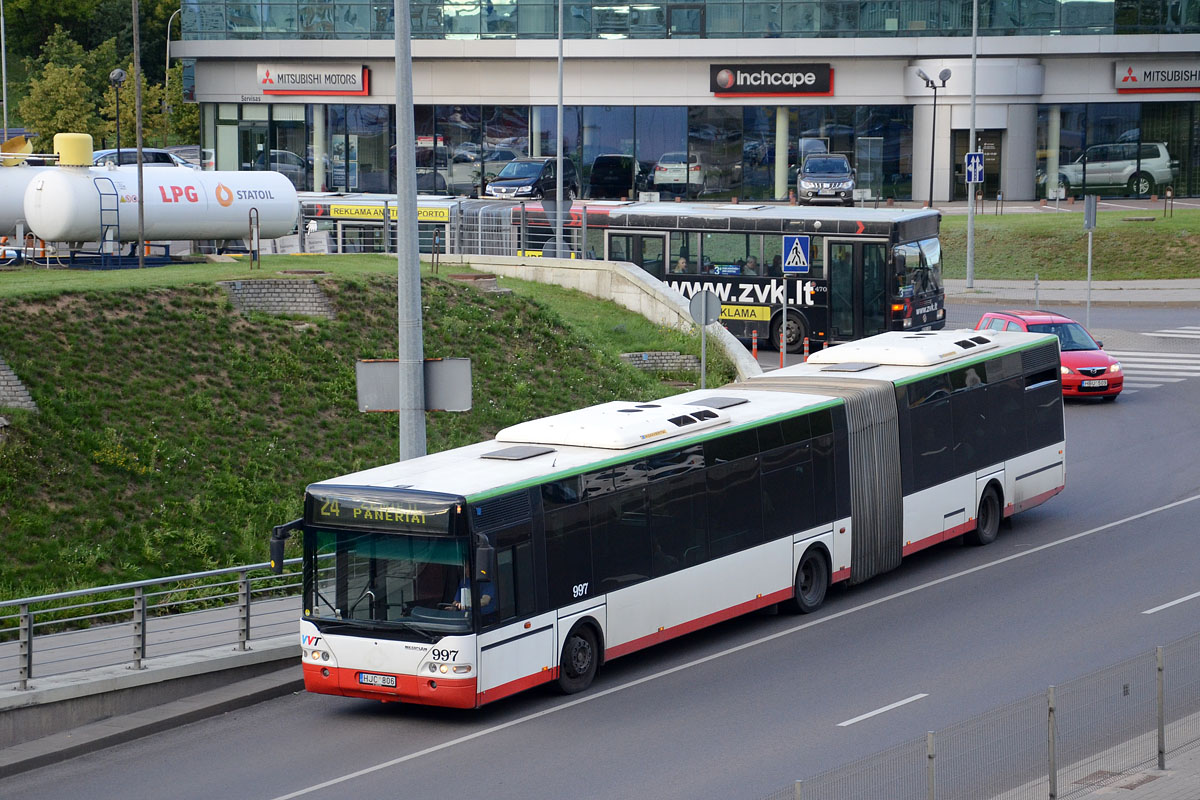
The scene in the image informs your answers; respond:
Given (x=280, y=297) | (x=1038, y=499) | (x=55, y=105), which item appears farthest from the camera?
(x=55, y=105)

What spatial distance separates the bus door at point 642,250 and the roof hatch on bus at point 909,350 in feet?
49.8

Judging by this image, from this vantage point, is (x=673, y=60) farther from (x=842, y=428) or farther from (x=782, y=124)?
(x=842, y=428)

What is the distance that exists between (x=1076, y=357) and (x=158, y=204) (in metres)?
18.8

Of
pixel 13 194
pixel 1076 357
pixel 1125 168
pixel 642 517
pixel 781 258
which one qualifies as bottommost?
pixel 642 517

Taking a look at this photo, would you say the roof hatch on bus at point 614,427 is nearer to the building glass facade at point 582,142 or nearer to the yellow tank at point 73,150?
the yellow tank at point 73,150

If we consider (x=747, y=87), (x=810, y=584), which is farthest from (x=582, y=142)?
(x=810, y=584)

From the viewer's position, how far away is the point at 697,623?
16.3 meters

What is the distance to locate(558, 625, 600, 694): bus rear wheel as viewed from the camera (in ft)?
48.2

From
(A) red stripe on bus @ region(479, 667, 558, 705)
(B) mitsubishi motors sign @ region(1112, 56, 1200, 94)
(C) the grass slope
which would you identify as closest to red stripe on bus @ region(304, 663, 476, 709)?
(A) red stripe on bus @ region(479, 667, 558, 705)

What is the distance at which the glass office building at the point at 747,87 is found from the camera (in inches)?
2389

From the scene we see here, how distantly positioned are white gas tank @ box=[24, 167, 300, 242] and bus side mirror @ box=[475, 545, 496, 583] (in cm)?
2005

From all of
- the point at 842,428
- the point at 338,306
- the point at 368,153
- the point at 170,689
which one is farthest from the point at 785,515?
the point at 368,153

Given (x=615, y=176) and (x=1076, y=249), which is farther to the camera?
(x=615, y=176)

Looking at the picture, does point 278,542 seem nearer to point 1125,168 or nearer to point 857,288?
point 857,288
